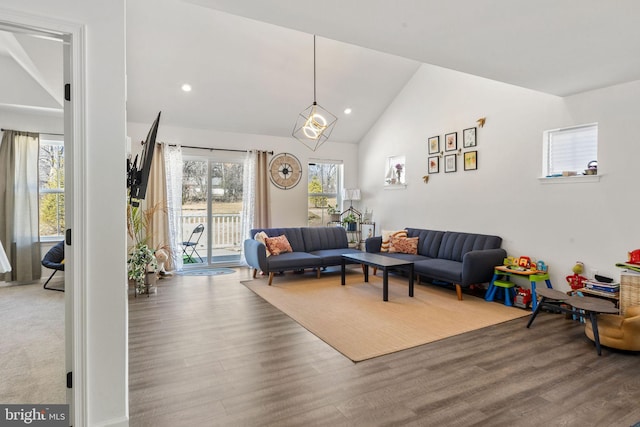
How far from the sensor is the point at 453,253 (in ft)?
17.3

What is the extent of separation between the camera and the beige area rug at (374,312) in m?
3.20

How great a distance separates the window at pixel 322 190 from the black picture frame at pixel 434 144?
232 cm

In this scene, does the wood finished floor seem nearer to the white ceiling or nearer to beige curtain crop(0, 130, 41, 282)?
the white ceiling

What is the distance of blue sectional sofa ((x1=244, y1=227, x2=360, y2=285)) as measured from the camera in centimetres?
536

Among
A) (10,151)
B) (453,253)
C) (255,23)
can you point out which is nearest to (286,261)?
(453,253)

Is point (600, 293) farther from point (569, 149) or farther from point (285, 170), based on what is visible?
point (285, 170)

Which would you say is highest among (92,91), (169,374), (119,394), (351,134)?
(351,134)

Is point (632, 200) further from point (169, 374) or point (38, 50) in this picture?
point (38, 50)

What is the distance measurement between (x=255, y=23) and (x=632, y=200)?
4844 mm

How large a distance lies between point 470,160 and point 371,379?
3.89m

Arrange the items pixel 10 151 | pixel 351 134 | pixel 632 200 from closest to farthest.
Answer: pixel 632 200
pixel 10 151
pixel 351 134

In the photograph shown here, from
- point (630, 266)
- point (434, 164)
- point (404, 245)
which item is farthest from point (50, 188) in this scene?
point (630, 266)

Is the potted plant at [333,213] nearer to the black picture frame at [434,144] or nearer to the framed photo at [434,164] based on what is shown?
the framed photo at [434,164]

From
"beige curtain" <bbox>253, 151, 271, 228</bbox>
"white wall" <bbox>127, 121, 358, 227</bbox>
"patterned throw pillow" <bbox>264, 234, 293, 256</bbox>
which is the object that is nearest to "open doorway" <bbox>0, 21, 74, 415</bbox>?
"white wall" <bbox>127, 121, 358, 227</bbox>
